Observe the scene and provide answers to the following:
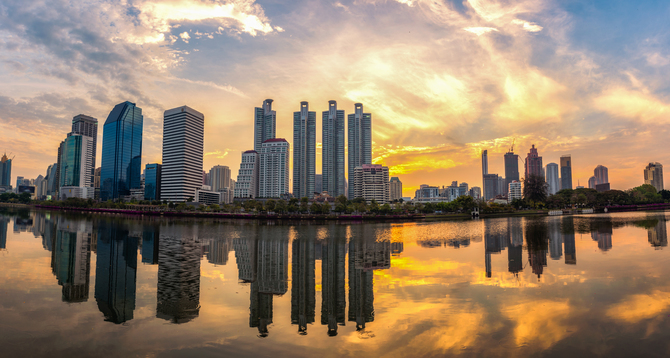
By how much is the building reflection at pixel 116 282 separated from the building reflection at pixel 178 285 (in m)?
1.43

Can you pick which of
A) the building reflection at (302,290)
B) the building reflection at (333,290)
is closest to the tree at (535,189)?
the building reflection at (333,290)

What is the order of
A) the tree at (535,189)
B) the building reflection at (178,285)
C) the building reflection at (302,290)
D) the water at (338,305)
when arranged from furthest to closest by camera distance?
the tree at (535,189) < the building reflection at (178,285) < the building reflection at (302,290) < the water at (338,305)

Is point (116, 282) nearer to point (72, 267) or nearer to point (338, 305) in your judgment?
point (72, 267)

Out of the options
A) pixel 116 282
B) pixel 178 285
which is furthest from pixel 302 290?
pixel 116 282

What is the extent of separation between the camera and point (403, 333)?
12930 millimetres

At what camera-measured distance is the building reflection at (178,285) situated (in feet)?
51.9

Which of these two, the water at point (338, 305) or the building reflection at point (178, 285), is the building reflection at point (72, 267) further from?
the building reflection at point (178, 285)

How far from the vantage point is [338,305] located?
1686cm

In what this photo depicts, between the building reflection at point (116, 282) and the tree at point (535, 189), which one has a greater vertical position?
the tree at point (535, 189)

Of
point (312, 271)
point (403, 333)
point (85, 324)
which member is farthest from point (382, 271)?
point (85, 324)

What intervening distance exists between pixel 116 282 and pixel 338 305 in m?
14.5

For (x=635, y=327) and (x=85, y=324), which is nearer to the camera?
(x=635, y=327)

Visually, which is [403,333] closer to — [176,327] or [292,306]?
[292,306]

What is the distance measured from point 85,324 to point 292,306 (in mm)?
8655
